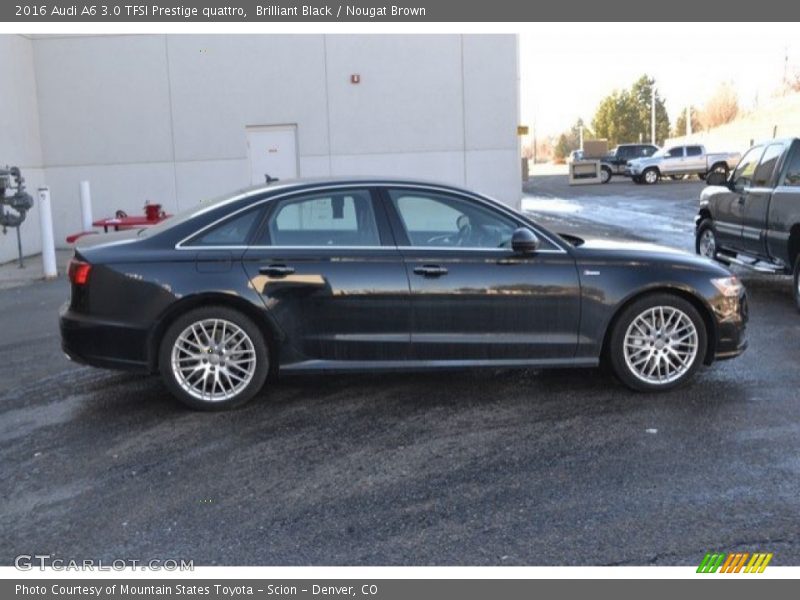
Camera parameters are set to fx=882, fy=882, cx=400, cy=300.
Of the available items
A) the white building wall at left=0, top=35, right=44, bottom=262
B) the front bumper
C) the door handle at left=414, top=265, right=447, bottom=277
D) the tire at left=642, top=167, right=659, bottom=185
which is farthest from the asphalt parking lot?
the tire at left=642, top=167, right=659, bottom=185

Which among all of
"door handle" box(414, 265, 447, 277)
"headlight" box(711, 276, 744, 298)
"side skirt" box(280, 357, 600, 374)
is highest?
"door handle" box(414, 265, 447, 277)

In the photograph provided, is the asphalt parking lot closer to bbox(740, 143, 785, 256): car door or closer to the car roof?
the car roof

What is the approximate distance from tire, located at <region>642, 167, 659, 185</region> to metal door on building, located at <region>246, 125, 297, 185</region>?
86.3 feet

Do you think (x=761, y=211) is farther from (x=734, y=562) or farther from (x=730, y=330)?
(x=734, y=562)

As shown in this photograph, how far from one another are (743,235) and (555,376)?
16.2 feet

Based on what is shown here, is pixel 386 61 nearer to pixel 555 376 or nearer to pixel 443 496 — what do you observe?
pixel 555 376

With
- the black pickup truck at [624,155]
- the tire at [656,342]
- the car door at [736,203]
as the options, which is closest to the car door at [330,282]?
the tire at [656,342]

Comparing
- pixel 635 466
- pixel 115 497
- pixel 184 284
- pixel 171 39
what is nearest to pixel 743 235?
pixel 635 466

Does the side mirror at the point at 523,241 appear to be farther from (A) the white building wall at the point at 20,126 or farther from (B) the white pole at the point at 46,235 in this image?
(A) the white building wall at the point at 20,126

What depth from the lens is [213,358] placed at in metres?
5.97

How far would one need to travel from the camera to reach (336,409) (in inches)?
239

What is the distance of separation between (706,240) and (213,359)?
837 centimetres

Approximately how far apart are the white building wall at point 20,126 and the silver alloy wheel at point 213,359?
10.8 metres

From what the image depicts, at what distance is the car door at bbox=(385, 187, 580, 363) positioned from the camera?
6047 mm
